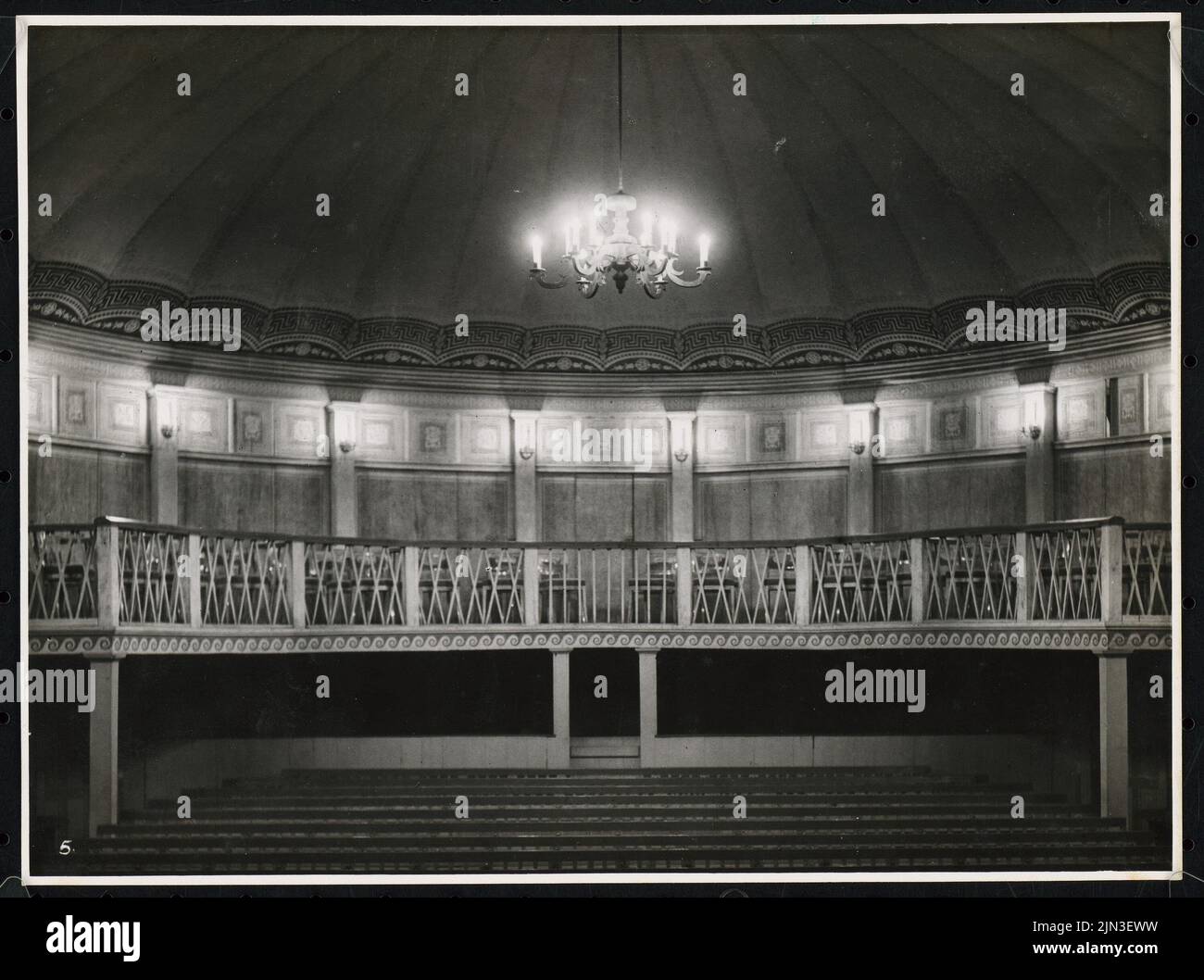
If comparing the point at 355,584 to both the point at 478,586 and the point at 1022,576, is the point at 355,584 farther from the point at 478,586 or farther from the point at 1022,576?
the point at 1022,576

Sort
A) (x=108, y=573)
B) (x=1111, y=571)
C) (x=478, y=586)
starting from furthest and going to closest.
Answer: (x=478, y=586), (x=1111, y=571), (x=108, y=573)

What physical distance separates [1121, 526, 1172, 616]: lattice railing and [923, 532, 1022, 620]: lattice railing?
62 cm

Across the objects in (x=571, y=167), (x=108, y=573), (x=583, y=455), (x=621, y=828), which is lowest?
(x=621, y=828)

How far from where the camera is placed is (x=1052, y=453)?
8.64 meters

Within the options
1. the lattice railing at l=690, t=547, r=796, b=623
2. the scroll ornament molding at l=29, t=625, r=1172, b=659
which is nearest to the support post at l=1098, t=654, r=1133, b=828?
the scroll ornament molding at l=29, t=625, r=1172, b=659

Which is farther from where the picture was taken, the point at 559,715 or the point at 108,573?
the point at 559,715

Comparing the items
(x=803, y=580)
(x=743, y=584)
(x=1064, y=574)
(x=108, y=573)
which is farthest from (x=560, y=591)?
(x=1064, y=574)

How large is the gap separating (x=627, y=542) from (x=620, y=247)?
199 centimetres

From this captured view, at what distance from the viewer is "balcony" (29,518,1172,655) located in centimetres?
765

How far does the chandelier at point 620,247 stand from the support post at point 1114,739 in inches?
127

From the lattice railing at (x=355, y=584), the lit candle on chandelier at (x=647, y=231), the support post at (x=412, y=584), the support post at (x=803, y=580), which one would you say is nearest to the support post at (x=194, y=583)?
the lattice railing at (x=355, y=584)

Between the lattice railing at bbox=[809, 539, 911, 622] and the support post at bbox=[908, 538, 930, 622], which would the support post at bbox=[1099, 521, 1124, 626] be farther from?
the lattice railing at bbox=[809, 539, 911, 622]

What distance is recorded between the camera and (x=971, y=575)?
8031 millimetres
